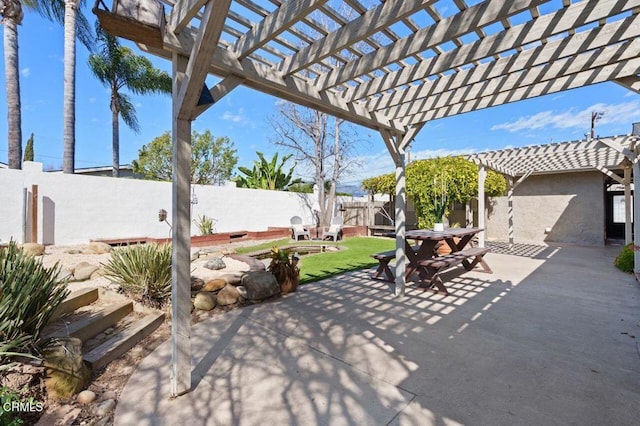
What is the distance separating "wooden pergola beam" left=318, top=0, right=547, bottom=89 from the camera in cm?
223

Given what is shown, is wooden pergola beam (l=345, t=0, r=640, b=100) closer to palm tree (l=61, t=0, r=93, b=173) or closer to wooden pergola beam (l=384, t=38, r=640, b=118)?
wooden pergola beam (l=384, t=38, r=640, b=118)

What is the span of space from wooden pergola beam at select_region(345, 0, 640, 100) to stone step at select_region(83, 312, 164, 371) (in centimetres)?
407

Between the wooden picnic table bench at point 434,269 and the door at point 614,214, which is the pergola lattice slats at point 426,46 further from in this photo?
the door at point 614,214

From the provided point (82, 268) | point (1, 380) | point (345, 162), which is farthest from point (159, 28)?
point (345, 162)

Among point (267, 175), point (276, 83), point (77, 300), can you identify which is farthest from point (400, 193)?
point (267, 175)

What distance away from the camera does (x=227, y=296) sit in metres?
4.64

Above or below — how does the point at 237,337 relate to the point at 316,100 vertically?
below

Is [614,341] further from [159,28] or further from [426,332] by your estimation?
[159,28]

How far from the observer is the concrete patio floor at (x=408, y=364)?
2.22 metres

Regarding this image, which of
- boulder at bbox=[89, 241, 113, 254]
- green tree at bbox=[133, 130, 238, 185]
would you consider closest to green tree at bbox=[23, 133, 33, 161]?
green tree at bbox=[133, 130, 238, 185]

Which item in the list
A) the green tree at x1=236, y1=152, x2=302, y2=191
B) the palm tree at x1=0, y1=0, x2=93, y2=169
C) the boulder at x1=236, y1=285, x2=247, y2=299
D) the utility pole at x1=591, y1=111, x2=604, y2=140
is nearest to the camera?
the boulder at x1=236, y1=285, x2=247, y2=299

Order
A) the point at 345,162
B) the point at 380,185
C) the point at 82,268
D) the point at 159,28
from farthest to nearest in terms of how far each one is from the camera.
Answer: the point at 345,162
the point at 380,185
the point at 82,268
the point at 159,28

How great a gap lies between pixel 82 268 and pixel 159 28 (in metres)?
4.60

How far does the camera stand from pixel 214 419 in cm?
217
